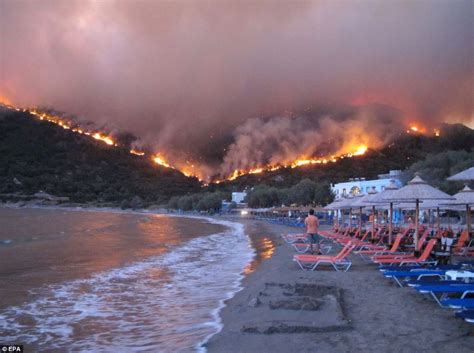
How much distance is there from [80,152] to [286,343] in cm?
18017

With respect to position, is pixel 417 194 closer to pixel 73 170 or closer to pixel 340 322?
pixel 340 322

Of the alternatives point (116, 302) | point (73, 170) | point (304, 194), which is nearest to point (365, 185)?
point (304, 194)

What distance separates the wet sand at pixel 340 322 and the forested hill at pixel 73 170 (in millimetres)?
138314

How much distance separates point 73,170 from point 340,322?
170 metres

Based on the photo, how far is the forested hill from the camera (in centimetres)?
15538

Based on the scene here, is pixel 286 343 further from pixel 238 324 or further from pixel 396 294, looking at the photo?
pixel 396 294

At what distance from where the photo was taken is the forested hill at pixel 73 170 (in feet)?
510

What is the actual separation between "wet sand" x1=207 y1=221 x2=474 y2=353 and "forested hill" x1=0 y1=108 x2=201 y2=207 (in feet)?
454

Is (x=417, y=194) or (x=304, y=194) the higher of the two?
(x=304, y=194)

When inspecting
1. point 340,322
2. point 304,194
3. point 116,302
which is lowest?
point 116,302

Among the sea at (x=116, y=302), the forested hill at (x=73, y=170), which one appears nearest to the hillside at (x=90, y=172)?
the forested hill at (x=73, y=170)

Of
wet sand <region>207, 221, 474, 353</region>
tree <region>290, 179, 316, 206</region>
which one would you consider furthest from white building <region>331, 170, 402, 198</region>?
wet sand <region>207, 221, 474, 353</region>

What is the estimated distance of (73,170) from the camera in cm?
16600

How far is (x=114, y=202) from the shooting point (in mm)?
150750
